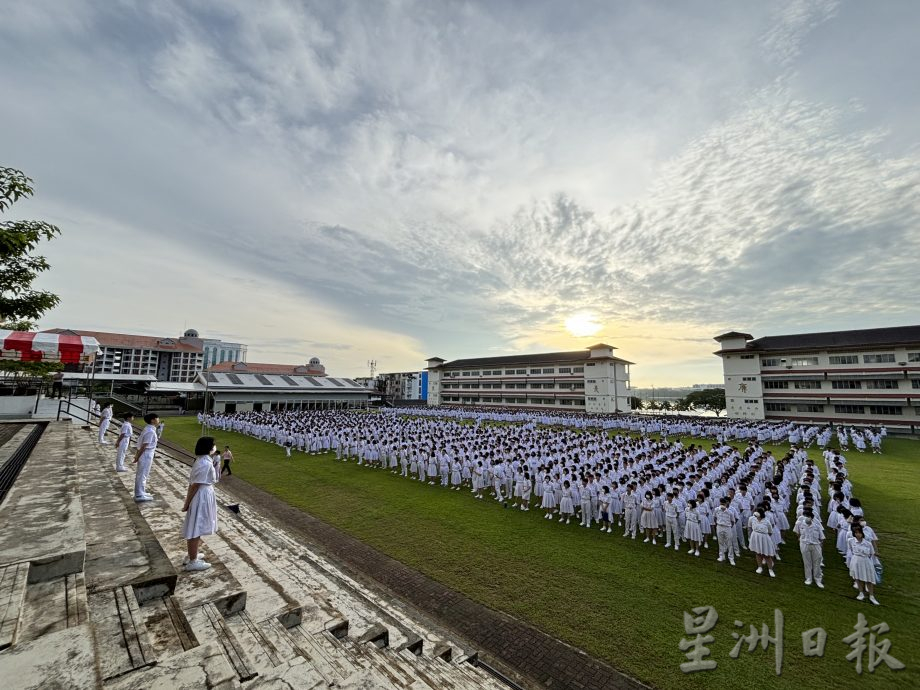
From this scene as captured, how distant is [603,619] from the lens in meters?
5.23

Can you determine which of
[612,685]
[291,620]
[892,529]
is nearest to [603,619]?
[612,685]

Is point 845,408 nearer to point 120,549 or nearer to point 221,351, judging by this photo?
point 120,549

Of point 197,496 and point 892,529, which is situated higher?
point 197,496

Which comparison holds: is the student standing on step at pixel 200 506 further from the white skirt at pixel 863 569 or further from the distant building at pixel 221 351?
the distant building at pixel 221 351

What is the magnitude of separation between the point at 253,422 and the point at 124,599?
27.2 m

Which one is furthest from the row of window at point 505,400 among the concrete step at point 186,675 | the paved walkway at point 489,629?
the concrete step at point 186,675

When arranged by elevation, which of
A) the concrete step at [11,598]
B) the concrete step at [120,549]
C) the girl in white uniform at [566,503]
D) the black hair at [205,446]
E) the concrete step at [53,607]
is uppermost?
the black hair at [205,446]

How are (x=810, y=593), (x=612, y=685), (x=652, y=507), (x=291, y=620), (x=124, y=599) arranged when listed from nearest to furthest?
1. (x=124, y=599)
2. (x=291, y=620)
3. (x=612, y=685)
4. (x=810, y=593)
5. (x=652, y=507)

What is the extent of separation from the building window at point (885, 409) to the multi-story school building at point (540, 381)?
66.9 ft

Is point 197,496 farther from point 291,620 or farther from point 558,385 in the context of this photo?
point 558,385

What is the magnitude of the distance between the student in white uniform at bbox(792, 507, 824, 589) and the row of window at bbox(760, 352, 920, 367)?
34367mm

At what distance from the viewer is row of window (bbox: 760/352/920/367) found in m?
28.0

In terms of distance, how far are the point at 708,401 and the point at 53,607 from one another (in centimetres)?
6075

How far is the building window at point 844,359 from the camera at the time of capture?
2948cm
